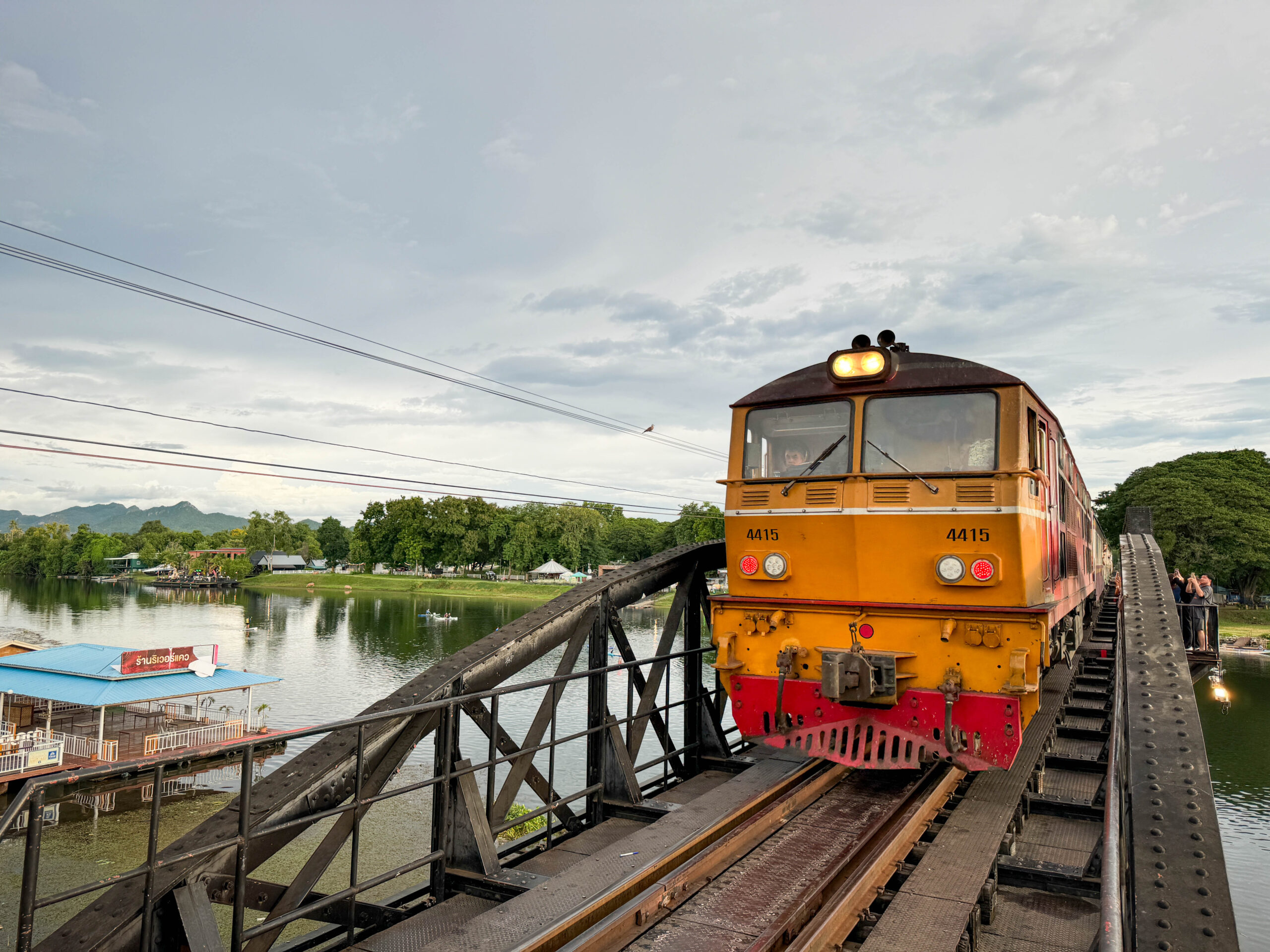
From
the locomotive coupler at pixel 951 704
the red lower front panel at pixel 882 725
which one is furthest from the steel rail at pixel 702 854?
the locomotive coupler at pixel 951 704

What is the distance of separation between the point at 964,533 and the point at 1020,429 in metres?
1.08

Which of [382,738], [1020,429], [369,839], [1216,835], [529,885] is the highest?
[1020,429]

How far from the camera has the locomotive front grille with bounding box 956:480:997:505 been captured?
23.9 feet

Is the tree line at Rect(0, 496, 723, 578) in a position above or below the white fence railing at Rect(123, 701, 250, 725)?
above

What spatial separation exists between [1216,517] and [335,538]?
490 ft

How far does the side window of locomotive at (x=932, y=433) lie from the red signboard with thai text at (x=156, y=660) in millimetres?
29029

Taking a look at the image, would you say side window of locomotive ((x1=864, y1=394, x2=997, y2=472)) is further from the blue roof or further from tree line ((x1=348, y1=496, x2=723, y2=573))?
tree line ((x1=348, y1=496, x2=723, y2=573))

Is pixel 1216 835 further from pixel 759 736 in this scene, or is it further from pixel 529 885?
pixel 759 736

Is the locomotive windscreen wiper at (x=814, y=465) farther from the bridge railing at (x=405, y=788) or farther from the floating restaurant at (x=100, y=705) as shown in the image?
the floating restaurant at (x=100, y=705)

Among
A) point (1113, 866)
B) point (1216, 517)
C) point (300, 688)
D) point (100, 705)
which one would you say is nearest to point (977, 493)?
point (1113, 866)

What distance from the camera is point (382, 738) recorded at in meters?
5.41

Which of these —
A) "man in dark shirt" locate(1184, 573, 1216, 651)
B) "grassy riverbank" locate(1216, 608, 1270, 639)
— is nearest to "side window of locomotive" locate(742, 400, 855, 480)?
"man in dark shirt" locate(1184, 573, 1216, 651)

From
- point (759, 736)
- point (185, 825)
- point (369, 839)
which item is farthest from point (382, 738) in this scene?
point (185, 825)

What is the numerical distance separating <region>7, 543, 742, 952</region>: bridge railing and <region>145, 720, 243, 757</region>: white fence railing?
79.4 ft
